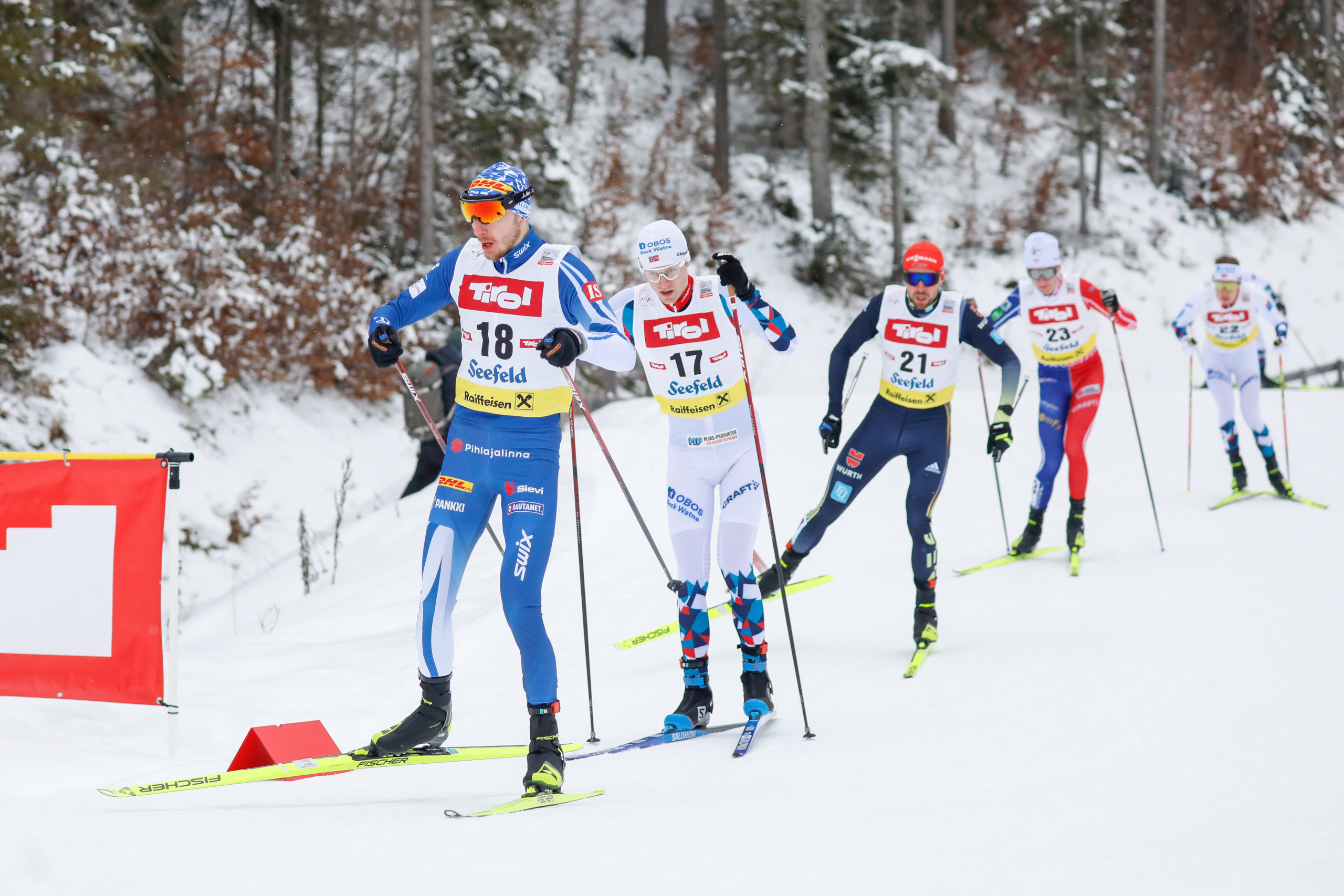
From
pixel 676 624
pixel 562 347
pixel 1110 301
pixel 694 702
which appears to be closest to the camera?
pixel 562 347

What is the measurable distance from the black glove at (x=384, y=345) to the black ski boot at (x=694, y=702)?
206 cm

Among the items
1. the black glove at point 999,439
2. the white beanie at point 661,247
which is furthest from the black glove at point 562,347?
the black glove at point 999,439

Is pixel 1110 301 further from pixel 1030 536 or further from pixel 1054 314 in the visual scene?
pixel 1030 536

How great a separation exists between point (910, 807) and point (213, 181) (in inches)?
603

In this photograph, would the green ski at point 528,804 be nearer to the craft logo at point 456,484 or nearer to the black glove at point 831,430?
the craft logo at point 456,484

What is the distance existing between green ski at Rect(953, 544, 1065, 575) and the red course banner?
5911 mm

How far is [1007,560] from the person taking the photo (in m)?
8.52

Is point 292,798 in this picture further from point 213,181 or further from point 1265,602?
point 213,181

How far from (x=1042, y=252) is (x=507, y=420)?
5429 mm

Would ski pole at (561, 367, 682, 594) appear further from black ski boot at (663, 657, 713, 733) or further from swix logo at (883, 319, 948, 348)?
swix logo at (883, 319, 948, 348)

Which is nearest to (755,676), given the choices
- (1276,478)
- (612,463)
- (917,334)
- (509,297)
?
(612,463)

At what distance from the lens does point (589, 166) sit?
21828mm

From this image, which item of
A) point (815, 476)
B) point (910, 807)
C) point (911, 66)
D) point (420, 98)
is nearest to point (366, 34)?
point (420, 98)

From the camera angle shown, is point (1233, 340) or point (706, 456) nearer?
point (706, 456)
